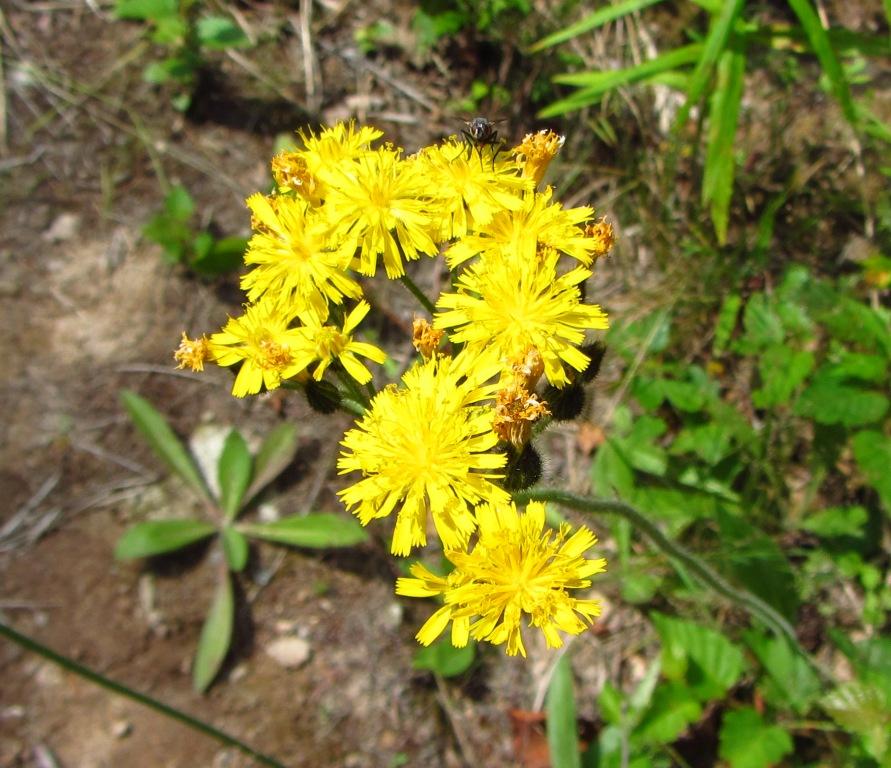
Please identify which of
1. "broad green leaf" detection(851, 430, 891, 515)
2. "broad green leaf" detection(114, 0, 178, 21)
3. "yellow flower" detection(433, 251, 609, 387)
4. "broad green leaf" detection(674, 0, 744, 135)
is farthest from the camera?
"broad green leaf" detection(114, 0, 178, 21)

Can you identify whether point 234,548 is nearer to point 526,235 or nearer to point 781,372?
point 526,235

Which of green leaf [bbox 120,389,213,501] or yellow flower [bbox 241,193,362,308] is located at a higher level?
yellow flower [bbox 241,193,362,308]

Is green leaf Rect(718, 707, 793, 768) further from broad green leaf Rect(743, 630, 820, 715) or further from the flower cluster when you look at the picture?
the flower cluster

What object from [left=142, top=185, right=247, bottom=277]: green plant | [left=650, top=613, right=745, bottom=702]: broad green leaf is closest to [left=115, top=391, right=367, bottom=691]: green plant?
[left=142, top=185, right=247, bottom=277]: green plant

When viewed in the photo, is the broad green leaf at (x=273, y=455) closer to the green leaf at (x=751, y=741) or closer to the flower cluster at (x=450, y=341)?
the flower cluster at (x=450, y=341)

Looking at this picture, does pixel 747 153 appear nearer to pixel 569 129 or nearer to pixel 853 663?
pixel 569 129

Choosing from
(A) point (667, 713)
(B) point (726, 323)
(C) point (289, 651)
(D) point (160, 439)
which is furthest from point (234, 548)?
(B) point (726, 323)

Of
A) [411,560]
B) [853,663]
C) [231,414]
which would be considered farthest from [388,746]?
[853,663]
